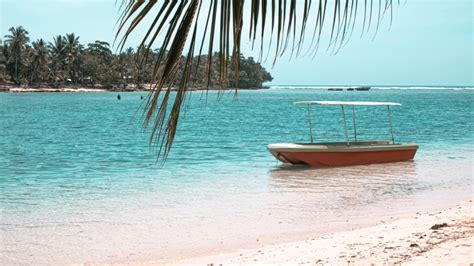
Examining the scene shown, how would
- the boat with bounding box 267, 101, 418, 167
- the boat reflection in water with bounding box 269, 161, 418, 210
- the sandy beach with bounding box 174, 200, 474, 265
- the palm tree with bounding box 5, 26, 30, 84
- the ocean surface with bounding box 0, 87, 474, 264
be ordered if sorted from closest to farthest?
the sandy beach with bounding box 174, 200, 474, 265 → the ocean surface with bounding box 0, 87, 474, 264 → the boat reflection in water with bounding box 269, 161, 418, 210 → the boat with bounding box 267, 101, 418, 167 → the palm tree with bounding box 5, 26, 30, 84

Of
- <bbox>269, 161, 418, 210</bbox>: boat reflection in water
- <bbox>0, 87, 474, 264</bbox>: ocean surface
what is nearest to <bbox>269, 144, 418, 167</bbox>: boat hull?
<bbox>269, 161, 418, 210</bbox>: boat reflection in water

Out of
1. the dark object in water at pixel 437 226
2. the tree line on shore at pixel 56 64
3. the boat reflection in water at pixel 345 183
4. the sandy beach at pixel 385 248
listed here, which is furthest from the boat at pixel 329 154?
the tree line on shore at pixel 56 64

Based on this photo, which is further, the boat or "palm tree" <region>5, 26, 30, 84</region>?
"palm tree" <region>5, 26, 30, 84</region>

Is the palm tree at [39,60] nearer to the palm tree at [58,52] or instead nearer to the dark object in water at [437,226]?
the palm tree at [58,52]

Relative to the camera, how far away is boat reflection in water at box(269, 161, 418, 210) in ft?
42.2

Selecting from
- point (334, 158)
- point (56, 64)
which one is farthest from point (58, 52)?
point (334, 158)

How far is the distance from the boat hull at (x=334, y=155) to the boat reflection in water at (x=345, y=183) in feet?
0.95

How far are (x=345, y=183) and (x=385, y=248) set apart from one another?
27.3ft

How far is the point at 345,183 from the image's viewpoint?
49.8 feet

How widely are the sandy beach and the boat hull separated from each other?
891cm

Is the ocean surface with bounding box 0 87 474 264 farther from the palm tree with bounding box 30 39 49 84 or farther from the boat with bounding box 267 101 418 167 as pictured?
the palm tree with bounding box 30 39 49 84

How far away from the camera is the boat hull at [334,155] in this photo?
59.5 ft

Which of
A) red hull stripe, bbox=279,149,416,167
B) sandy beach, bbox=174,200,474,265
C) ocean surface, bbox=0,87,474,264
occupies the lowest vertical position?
ocean surface, bbox=0,87,474,264

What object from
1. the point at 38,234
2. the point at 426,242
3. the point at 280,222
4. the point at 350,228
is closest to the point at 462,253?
the point at 426,242
